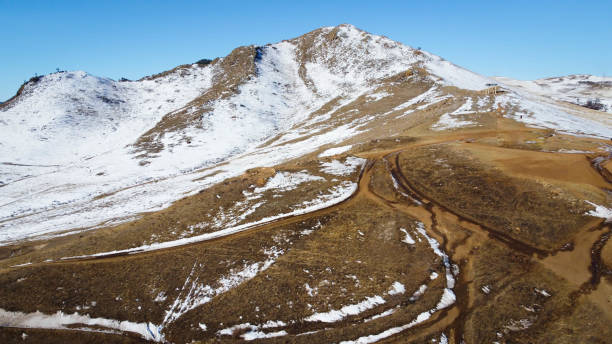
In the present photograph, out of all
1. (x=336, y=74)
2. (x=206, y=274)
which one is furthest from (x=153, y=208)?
(x=336, y=74)

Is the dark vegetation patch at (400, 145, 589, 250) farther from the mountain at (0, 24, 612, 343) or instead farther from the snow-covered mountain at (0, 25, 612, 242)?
the snow-covered mountain at (0, 25, 612, 242)

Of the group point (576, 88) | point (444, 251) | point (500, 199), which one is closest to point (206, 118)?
point (500, 199)

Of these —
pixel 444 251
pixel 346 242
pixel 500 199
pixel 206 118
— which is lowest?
pixel 444 251

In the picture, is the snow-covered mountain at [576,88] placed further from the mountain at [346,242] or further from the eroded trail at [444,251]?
the eroded trail at [444,251]

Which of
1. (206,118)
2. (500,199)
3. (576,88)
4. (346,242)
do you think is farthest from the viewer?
(576,88)

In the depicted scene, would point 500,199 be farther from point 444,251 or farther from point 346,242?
point 346,242

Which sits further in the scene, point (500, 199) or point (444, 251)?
point (500, 199)

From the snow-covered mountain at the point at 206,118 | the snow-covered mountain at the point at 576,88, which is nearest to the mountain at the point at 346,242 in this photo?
the snow-covered mountain at the point at 206,118

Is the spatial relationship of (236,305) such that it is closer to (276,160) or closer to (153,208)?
(153,208)

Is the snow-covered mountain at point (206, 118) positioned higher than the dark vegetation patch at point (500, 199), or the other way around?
the snow-covered mountain at point (206, 118)
